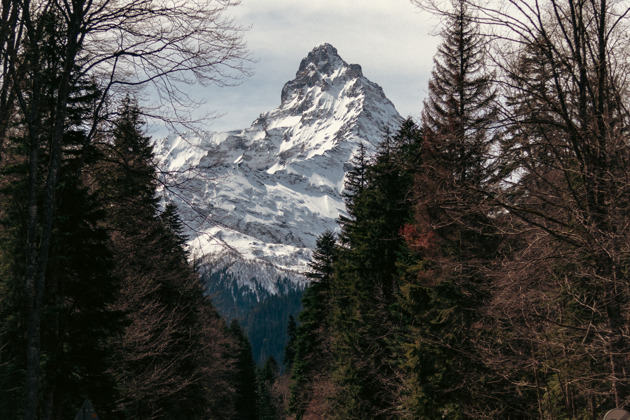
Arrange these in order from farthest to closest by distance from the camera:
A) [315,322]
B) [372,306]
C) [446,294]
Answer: [315,322] < [372,306] < [446,294]

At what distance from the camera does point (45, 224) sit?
8.41 metres

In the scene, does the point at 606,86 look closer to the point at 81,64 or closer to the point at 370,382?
the point at 81,64

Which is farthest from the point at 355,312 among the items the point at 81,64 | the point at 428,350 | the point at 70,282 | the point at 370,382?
the point at 81,64

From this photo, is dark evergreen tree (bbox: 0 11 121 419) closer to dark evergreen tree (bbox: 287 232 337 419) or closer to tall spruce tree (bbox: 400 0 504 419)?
tall spruce tree (bbox: 400 0 504 419)

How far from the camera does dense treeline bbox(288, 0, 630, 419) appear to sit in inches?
293

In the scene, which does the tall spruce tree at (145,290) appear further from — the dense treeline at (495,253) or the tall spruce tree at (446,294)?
the tall spruce tree at (446,294)

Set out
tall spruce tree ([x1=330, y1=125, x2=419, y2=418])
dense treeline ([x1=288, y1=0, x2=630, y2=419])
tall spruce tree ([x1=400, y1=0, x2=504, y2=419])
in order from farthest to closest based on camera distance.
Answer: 1. tall spruce tree ([x1=330, y1=125, x2=419, y2=418])
2. tall spruce tree ([x1=400, y1=0, x2=504, y2=419])
3. dense treeline ([x1=288, y1=0, x2=630, y2=419])

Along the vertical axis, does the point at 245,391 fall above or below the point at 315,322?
below

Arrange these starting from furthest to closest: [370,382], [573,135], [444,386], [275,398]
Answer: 1. [275,398]
2. [370,382]
3. [444,386]
4. [573,135]

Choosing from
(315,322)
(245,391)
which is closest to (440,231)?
(315,322)

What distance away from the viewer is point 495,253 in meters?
14.7

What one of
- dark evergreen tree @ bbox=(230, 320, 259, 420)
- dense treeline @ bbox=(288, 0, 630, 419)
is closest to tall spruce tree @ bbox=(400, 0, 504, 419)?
dense treeline @ bbox=(288, 0, 630, 419)

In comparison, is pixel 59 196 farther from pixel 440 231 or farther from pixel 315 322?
pixel 315 322

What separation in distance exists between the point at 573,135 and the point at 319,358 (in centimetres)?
3075
